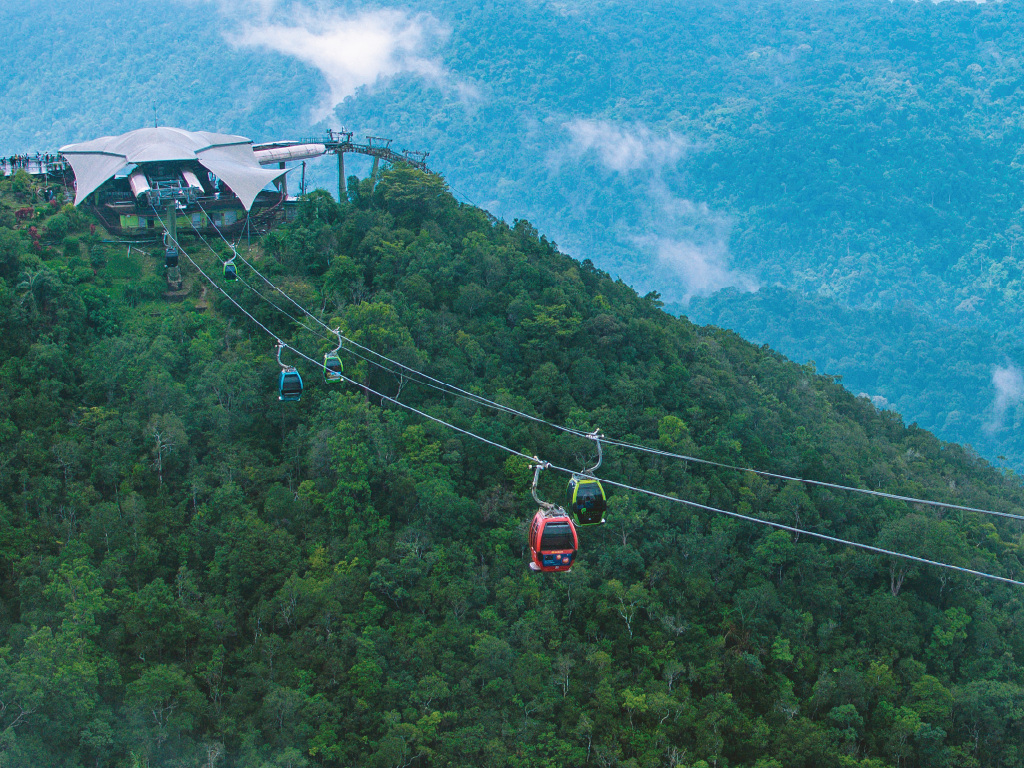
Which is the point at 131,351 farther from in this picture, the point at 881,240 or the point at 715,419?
the point at 881,240

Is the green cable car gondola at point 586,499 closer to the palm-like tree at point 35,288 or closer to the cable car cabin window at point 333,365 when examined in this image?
the cable car cabin window at point 333,365

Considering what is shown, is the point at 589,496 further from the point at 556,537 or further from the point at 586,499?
the point at 556,537

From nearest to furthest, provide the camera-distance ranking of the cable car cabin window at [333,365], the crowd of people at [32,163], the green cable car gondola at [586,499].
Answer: the green cable car gondola at [586,499]
the cable car cabin window at [333,365]
the crowd of people at [32,163]

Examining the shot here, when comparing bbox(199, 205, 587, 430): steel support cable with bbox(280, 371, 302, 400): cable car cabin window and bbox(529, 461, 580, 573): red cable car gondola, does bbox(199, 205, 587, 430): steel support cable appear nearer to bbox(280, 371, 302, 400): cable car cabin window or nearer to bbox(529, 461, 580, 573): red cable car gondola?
bbox(280, 371, 302, 400): cable car cabin window

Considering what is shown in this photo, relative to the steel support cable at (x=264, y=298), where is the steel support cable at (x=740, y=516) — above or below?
below

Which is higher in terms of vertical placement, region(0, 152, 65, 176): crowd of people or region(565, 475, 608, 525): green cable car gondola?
region(0, 152, 65, 176): crowd of people

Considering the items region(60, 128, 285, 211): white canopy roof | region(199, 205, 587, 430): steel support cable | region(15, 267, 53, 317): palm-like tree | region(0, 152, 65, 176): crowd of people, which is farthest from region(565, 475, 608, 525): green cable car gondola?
region(0, 152, 65, 176): crowd of people

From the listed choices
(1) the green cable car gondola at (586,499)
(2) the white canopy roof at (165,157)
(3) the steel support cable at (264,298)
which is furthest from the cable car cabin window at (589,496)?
(2) the white canopy roof at (165,157)
